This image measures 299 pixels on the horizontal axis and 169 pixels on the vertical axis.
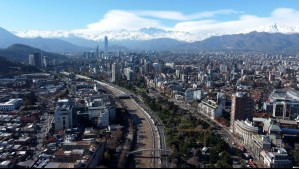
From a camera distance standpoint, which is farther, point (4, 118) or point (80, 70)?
point (80, 70)

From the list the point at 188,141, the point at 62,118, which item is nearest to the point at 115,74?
the point at 62,118

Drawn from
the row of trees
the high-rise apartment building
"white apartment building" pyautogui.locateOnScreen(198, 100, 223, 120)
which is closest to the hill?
"white apartment building" pyautogui.locateOnScreen(198, 100, 223, 120)

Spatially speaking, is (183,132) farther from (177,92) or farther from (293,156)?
(177,92)

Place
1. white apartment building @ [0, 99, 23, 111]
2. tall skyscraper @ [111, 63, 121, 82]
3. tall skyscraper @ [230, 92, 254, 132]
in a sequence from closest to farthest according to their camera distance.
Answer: tall skyscraper @ [230, 92, 254, 132], white apartment building @ [0, 99, 23, 111], tall skyscraper @ [111, 63, 121, 82]

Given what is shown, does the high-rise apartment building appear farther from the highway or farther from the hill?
the hill

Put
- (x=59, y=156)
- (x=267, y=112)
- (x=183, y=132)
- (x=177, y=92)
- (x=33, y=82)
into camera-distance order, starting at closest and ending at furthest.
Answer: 1. (x=59, y=156)
2. (x=183, y=132)
3. (x=267, y=112)
4. (x=177, y=92)
5. (x=33, y=82)

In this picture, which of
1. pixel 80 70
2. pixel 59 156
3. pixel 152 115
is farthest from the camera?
pixel 80 70

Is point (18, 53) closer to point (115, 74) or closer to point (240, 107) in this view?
point (115, 74)

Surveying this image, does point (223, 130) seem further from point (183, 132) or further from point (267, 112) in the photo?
point (267, 112)

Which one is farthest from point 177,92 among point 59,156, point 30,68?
point 30,68

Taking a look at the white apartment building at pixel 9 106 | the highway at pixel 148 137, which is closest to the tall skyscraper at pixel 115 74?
the highway at pixel 148 137

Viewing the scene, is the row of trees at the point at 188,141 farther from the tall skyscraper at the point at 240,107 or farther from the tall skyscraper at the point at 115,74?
the tall skyscraper at the point at 115,74
